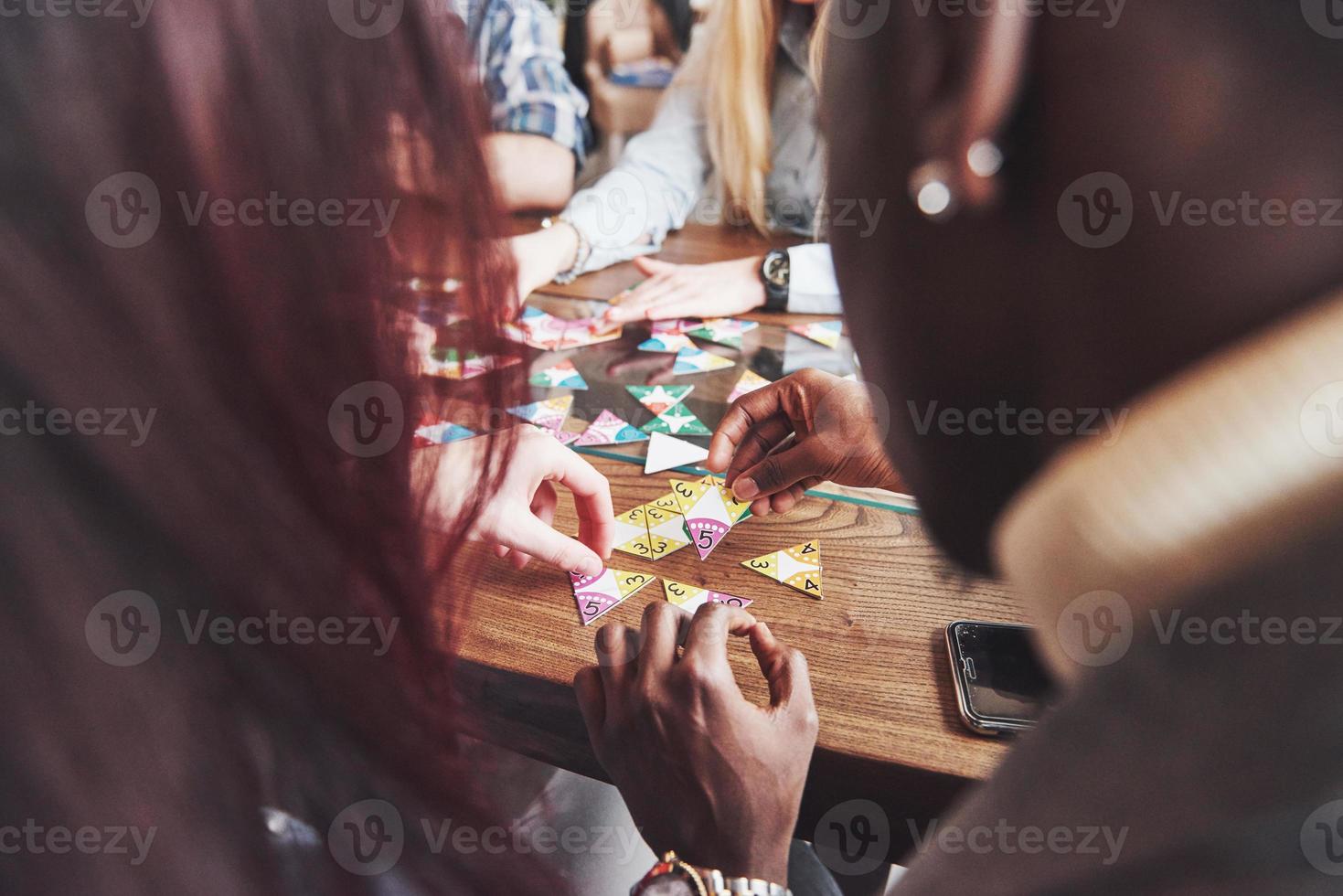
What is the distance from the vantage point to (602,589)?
705 mm

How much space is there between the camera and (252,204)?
0.32 meters

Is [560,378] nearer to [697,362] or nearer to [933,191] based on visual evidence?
[697,362]

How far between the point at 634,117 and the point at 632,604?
2250 millimetres

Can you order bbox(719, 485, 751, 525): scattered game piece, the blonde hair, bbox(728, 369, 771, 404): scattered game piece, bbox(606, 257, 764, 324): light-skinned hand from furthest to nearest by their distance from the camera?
the blonde hair, bbox(606, 257, 764, 324): light-skinned hand, bbox(728, 369, 771, 404): scattered game piece, bbox(719, 485, 751, 525): scattered game piece

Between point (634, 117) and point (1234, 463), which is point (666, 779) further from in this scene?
point (634, 117)

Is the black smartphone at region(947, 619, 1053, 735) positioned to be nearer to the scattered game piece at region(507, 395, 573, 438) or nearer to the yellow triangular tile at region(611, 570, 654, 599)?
the yellow triangular tile at region(611, 570, 654, 599)

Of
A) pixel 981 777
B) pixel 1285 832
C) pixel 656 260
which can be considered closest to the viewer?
pixel 1285 832

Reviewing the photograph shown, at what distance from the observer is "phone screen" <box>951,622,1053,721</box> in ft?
1.88

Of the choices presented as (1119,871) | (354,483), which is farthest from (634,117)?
(1119,871)

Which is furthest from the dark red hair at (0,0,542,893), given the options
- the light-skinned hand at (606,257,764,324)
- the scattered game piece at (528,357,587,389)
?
the light-skinned hand at (606,257,764,324)

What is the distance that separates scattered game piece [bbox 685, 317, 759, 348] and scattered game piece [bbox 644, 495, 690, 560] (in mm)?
479

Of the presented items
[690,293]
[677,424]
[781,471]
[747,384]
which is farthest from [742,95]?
[781,471]

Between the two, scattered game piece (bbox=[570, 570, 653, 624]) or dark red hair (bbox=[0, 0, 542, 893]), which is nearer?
dark red hair (bbox=[0, 0, 542, 893])

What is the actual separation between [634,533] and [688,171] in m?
1.40
